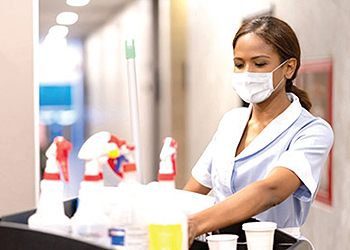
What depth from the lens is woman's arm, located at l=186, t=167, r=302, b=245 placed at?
3.68ft

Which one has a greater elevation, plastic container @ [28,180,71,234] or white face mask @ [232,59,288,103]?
white face mask @ [232,59,288,103]

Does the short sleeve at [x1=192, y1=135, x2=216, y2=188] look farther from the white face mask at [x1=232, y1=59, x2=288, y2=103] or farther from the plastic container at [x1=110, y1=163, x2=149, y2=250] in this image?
the plastic container at [x1=110, y1=163, x2=149, y2=250]

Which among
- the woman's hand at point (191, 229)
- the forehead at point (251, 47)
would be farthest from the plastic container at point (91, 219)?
the forehead at point (251, 47)

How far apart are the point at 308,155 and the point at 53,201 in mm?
753

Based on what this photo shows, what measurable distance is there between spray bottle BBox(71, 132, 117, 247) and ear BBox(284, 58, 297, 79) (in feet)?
2.86

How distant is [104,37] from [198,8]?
60cm

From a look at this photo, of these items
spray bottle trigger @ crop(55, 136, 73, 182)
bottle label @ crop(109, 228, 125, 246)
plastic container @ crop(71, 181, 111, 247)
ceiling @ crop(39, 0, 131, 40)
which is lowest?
bottle label @ crop(109, 228, 125, 246)

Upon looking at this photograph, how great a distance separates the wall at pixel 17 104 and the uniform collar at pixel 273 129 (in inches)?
42.7

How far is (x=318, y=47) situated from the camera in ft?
10.7

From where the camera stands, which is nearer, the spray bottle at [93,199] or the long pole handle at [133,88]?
the spray bottle at [93,199]

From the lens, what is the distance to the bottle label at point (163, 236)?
924mm

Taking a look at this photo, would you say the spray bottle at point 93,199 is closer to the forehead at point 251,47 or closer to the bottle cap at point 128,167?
the bottle cap at point 128,167

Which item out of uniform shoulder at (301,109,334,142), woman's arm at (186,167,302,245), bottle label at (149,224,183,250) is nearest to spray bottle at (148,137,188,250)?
bottle label at (149,224,183,250)

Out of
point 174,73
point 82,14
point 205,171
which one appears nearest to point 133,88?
point 205,171
